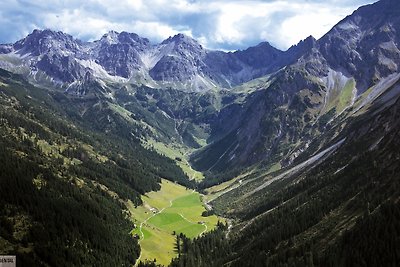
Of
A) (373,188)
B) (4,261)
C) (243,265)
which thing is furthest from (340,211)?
(4,261)

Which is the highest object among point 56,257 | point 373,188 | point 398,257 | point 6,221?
point 6,221

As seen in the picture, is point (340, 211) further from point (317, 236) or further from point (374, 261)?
point (374, 261)

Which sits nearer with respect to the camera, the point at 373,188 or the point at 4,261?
the point at 4,261

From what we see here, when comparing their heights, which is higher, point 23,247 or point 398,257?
point 23,247

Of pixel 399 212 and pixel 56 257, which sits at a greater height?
pixel 56 257

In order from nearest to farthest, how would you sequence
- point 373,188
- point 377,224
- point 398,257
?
point 398,257 → point 377,224 → point 373,188

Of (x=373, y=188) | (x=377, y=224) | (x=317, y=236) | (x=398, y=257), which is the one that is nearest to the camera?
(x=398, y=257)

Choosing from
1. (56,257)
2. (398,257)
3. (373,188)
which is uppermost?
(56,257)

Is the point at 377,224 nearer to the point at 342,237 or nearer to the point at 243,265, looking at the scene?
the point at 342,237

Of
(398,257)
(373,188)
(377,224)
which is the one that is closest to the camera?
(398,257)

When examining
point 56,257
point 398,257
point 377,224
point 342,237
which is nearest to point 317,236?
point 342,237
